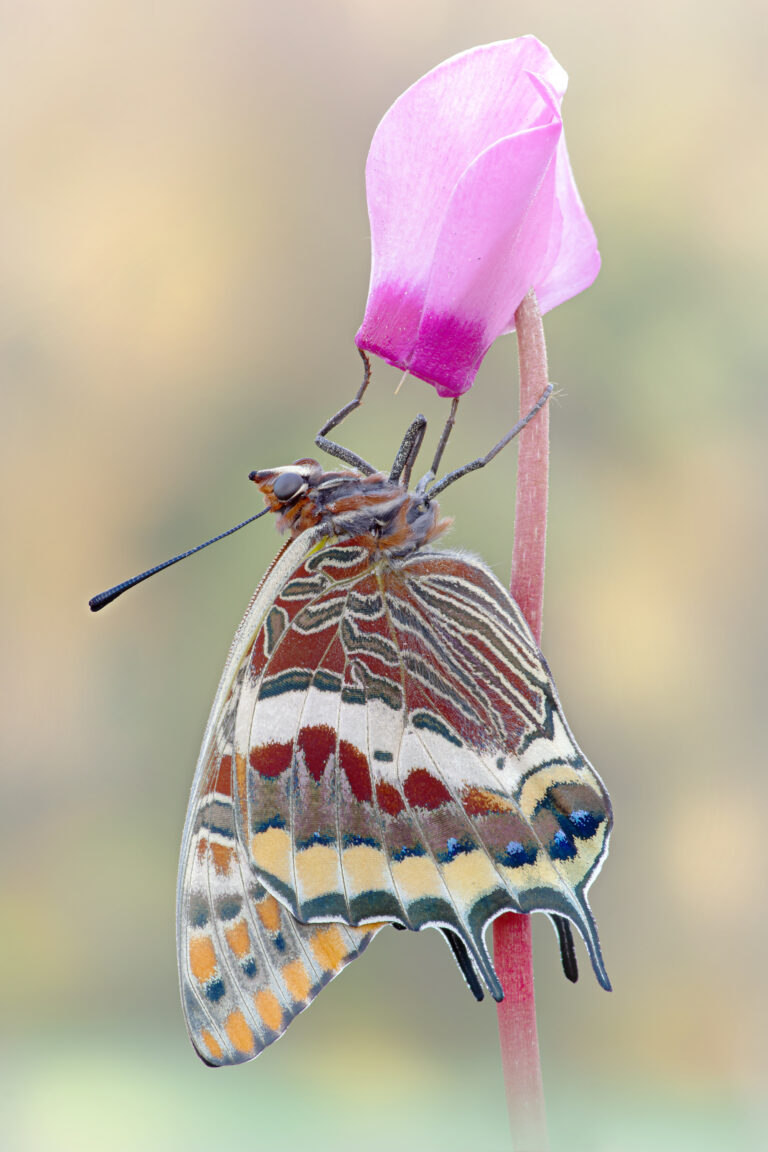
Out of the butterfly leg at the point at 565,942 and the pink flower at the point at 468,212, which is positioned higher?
the pink flower at the point at 468,212

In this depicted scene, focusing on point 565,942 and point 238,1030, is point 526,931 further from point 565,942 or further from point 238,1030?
point 238,1030

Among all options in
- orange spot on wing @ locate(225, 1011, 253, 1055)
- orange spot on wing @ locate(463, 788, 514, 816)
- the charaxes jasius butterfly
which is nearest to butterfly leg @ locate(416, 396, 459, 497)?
the charaxes jasius butterfly

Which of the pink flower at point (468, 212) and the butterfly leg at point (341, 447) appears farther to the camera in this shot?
the butterfly leg at point (341, 447)

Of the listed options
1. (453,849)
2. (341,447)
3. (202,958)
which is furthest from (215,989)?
(341,447)

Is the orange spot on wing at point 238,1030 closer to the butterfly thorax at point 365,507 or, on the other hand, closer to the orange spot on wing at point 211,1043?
the orange spot on wing at point 211,1043

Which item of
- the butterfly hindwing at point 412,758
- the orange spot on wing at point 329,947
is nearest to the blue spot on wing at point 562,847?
the butterfly hindwing at point 412,758

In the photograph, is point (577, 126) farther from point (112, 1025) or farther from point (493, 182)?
point (112, 1025)

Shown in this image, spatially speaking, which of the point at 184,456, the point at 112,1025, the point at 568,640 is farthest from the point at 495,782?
the point at 112,1025
